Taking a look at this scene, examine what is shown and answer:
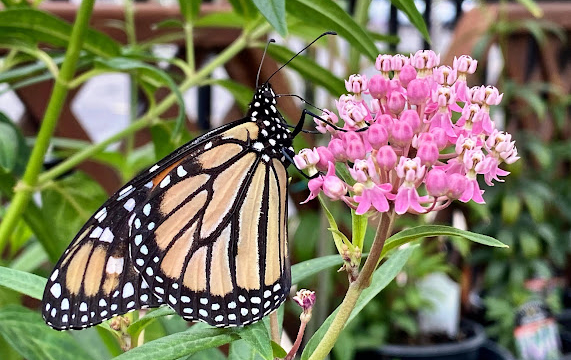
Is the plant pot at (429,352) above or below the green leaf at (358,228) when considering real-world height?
below

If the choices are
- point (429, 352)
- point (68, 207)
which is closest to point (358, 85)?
point (68, 207)

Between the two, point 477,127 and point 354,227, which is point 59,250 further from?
point 477,127

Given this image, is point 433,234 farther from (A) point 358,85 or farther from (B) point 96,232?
(B) point 96,232

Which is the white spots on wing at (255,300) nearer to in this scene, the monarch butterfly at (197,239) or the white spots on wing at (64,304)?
the monarch butterfly at (197,239)

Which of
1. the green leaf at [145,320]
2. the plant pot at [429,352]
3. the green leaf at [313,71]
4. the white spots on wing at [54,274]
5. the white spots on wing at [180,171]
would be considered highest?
the green leaf at [313,71]

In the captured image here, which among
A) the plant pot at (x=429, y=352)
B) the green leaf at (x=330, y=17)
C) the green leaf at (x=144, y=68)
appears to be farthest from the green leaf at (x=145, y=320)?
the plant pot at (x=429, y=352)

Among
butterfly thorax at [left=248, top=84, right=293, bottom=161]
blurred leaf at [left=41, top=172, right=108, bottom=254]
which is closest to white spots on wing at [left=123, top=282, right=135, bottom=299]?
butterfly thorax at [left=248, top=84, right=293, bottom=161]

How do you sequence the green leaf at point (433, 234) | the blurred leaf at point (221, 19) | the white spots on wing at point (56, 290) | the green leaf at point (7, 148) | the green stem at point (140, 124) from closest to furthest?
the green leaf at point (433, 234), the white spots on wing at point (56, 290), the green leaf at point (7, 148), the green stem at point (140, 124), the blurred leaf at point (221, 19)
